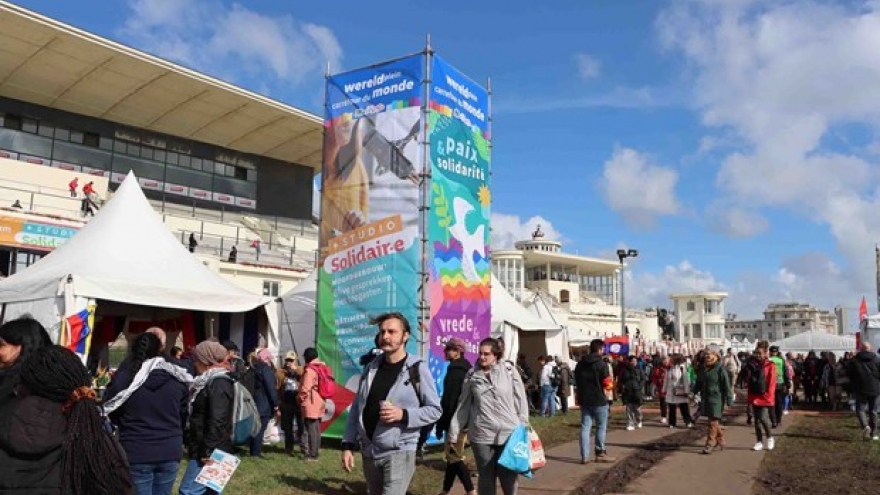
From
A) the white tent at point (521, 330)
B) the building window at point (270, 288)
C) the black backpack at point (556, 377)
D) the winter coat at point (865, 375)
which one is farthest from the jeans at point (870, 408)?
the building window at point (270, 288)

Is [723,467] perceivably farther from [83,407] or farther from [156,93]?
[156,93]

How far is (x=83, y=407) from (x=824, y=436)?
13856mm

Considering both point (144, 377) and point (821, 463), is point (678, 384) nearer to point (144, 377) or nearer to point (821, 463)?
point (821, 463)

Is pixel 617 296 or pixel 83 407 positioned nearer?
pixel 83 407

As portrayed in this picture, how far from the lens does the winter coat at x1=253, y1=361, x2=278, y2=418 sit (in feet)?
32.9

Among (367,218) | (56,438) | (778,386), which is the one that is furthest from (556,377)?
(56,438)

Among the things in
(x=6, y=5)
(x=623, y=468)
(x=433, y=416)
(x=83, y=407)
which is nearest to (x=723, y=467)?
(x=623, y=468)

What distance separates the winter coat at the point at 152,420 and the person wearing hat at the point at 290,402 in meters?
5.90

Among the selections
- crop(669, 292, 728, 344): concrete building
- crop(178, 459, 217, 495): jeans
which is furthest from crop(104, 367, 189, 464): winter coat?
crop(669, 292, 728, 344): concrete building

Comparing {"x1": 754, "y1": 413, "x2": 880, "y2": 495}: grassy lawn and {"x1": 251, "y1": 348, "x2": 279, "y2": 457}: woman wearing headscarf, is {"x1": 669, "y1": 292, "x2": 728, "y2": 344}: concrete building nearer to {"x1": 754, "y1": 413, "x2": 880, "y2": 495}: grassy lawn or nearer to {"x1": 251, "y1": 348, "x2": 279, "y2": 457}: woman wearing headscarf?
{"x1": 754, "y1": 413, "x2": 880, "y2": 495}: grassy lawn

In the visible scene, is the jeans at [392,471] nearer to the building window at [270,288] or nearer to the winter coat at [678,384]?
the winter coat at [678,384]

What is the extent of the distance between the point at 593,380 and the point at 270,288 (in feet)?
68.8

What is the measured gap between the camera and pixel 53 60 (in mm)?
28594

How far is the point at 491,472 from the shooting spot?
594 centimetres
